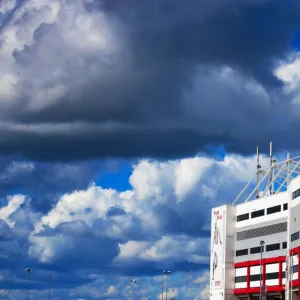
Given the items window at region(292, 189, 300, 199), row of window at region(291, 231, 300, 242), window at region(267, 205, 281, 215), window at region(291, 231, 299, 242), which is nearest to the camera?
row of window at region(291, 231, 300, 242)

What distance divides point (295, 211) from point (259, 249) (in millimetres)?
22331

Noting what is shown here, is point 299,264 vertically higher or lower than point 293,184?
lower

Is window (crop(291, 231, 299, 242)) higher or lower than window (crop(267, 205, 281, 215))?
lower

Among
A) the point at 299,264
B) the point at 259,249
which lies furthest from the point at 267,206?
the point at 299,264

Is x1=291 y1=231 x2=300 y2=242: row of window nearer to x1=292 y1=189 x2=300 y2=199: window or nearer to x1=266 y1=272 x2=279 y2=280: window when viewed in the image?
x1=292 y1=189 x2=300 y2=199: window

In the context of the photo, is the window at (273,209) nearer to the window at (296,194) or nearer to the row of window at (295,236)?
the window at (296,194)

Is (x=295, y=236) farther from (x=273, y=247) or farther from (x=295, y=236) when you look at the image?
(x=273, y=247)

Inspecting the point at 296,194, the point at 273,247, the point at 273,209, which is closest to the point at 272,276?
the point at 273,247

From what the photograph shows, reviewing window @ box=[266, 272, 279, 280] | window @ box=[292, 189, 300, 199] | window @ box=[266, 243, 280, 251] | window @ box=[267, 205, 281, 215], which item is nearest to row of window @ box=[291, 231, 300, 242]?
window @ box=[292, 189, 300, 199]

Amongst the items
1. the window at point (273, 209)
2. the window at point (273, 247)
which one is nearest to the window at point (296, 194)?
the window at point (273, 209)

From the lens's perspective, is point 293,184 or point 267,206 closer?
point 293,184

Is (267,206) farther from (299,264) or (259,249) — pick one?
(299,264)

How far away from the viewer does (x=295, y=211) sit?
590 ft

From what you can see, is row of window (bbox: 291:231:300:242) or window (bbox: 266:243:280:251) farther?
window (bbox: 266:243:280:251)
